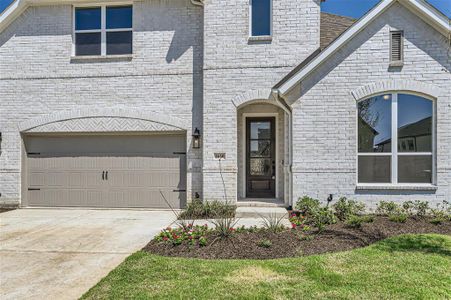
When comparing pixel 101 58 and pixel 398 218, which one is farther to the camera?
pixel 101 58

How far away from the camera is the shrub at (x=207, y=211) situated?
7.97 meters

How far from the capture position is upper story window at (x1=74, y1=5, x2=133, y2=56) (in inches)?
377

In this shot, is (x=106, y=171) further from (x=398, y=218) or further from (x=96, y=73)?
(x=398, y=218)

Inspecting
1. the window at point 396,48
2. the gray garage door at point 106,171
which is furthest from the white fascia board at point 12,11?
the window at point 396,48

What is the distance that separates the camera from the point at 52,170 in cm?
973

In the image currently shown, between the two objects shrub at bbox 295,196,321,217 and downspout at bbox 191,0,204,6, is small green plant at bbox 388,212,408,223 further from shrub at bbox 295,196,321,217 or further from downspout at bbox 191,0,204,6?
downspout at bbox 191,0,204,6

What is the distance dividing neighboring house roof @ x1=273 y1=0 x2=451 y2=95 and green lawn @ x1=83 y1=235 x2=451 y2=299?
14.9ft

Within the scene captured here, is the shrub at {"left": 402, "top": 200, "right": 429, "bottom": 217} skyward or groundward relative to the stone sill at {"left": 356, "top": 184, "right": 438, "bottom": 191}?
groundward

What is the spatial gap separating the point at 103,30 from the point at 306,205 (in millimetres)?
8337

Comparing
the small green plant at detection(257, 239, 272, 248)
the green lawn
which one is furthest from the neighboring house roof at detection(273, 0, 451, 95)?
the green lawn

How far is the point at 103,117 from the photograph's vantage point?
9.44m

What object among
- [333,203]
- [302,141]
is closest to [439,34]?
[302,141]

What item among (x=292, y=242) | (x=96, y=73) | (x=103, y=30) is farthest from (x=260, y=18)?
(x=292, y=242)

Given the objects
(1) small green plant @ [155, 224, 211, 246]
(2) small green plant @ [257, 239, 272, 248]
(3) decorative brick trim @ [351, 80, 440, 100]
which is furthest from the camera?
(3) decorative brick trim @ [351, 80, 440, 100]
